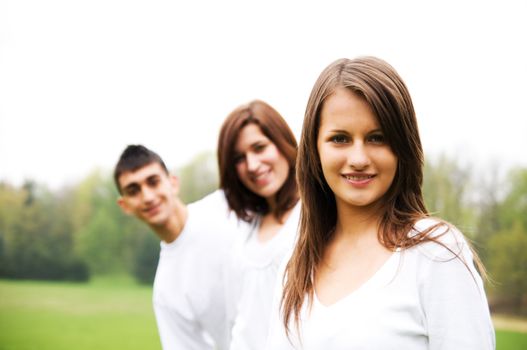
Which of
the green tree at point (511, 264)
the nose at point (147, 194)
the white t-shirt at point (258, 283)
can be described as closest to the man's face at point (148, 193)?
the nose at point (147, 194)

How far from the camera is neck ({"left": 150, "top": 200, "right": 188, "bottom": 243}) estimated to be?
3443 millimetres

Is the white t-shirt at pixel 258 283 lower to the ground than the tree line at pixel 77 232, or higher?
higher

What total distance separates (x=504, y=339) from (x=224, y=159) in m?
13.3

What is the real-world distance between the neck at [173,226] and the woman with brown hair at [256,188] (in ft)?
1.62

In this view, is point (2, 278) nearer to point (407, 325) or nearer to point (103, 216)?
point (103, 216)

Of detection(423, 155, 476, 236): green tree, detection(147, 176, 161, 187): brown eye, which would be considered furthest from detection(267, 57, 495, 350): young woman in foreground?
detection(423, 155, 476, 236): green tree

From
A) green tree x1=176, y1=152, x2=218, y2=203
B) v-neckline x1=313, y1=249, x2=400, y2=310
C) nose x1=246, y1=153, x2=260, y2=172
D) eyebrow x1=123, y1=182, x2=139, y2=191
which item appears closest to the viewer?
v-neckline x1=313, y1=249, x2=400, y2=310

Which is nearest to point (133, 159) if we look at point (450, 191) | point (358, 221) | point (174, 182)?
point (174, 182)

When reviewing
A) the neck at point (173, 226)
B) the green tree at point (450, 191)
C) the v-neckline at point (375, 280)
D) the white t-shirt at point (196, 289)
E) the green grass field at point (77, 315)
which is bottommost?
the green grass field at point (77, 315)

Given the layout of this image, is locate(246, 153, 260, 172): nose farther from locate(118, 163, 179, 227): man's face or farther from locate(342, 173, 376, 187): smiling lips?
locate(342, 173, 376, 187): smiling lips

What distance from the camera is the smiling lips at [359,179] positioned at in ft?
4.75

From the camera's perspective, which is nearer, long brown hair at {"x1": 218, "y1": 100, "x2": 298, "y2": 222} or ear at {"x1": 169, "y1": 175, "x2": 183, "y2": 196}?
long brown hair at {"x1": 218, "y1": 100, "x2": 298, "y2": 222}

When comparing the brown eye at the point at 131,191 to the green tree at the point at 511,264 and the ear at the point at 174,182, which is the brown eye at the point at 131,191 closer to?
the ear at the point at 174,182

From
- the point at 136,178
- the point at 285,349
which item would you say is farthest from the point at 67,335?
the point at 285,349
